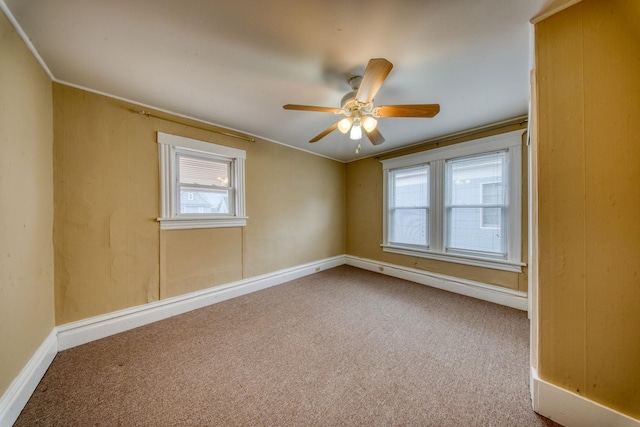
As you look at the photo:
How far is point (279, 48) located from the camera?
146 cm

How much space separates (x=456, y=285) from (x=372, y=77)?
298 centimetres

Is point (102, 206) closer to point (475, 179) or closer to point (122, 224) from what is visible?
point (122, 224)

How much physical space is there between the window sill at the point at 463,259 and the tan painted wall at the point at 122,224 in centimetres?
234

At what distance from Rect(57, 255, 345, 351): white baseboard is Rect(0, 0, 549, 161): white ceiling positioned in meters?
2.12

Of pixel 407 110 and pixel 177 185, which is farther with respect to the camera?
pixel 177 185

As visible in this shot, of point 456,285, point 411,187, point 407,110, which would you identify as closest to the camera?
point 407,110

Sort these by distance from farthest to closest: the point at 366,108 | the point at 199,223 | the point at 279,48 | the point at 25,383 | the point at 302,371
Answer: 1. the point at 199,223
2. the point at 366,108
3. the point at 302,371
4. the point at 279,48
5. the point at 25,383

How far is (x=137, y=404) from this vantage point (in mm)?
1293

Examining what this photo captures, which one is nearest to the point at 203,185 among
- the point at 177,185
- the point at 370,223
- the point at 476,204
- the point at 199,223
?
the point at 177,185

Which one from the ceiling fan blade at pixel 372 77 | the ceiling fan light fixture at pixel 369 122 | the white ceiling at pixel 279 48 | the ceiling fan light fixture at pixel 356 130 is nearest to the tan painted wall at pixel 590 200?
the white ceiling at pixel 279 48

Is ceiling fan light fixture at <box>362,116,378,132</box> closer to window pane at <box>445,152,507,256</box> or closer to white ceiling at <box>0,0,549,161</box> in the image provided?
white ceiling at <box>0,0,549,161</box>

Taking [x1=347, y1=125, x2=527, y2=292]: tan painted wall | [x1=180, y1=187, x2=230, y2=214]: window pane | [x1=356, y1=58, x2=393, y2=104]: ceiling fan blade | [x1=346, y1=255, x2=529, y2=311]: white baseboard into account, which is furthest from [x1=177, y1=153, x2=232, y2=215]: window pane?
[x1=346, y1=255, x2=529, y2=311]: white baseboard

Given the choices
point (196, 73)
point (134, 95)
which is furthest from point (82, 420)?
point (134, 95)

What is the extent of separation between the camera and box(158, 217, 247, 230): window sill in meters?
2.38
